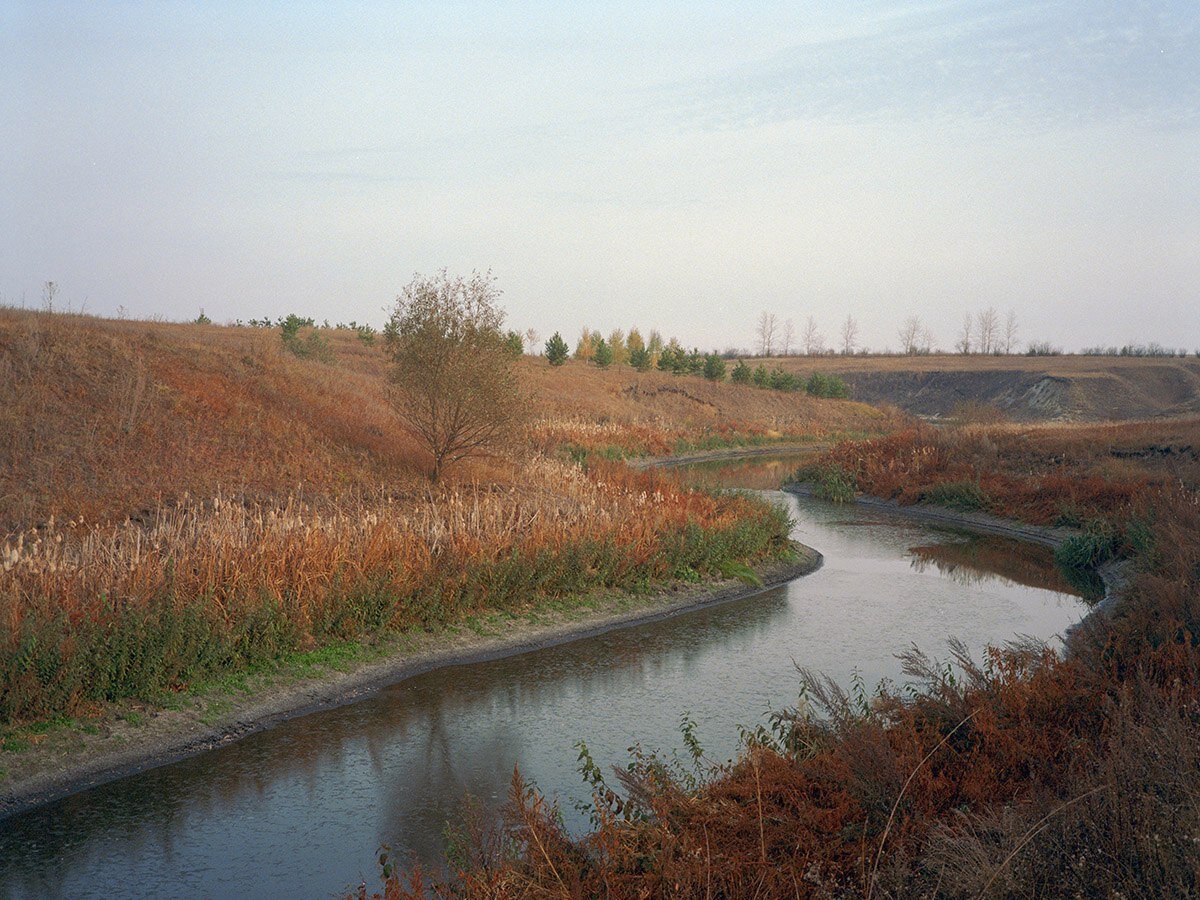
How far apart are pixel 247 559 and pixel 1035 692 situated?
8680 mm

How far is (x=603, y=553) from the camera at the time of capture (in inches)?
645

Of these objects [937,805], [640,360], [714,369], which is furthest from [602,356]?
[937,805]

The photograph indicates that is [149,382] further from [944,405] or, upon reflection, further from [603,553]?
[944,405]

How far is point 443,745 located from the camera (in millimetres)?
9891

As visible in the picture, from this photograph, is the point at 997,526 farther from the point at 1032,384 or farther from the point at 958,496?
the point at 1032,384

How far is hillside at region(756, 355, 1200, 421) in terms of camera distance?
255 ft

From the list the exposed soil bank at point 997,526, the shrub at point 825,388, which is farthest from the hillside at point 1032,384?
the exposed soil bank at point 997,526

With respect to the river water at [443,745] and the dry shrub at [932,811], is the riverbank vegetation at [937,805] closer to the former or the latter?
the dry shrub at [932,811]

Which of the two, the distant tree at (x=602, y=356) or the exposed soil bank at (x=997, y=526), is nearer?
the exposed soil bank at (x=997, y=526)

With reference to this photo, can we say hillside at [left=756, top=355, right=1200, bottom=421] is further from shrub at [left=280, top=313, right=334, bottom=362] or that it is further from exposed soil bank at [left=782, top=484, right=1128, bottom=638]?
shrub at [left=280, top=313, right=334, bottom=362]

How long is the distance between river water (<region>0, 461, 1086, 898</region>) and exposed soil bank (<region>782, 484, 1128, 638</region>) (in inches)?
58.0

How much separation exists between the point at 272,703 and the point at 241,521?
11.0 feet

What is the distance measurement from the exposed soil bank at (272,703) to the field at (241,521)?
40cm

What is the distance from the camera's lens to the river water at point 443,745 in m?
7.29
